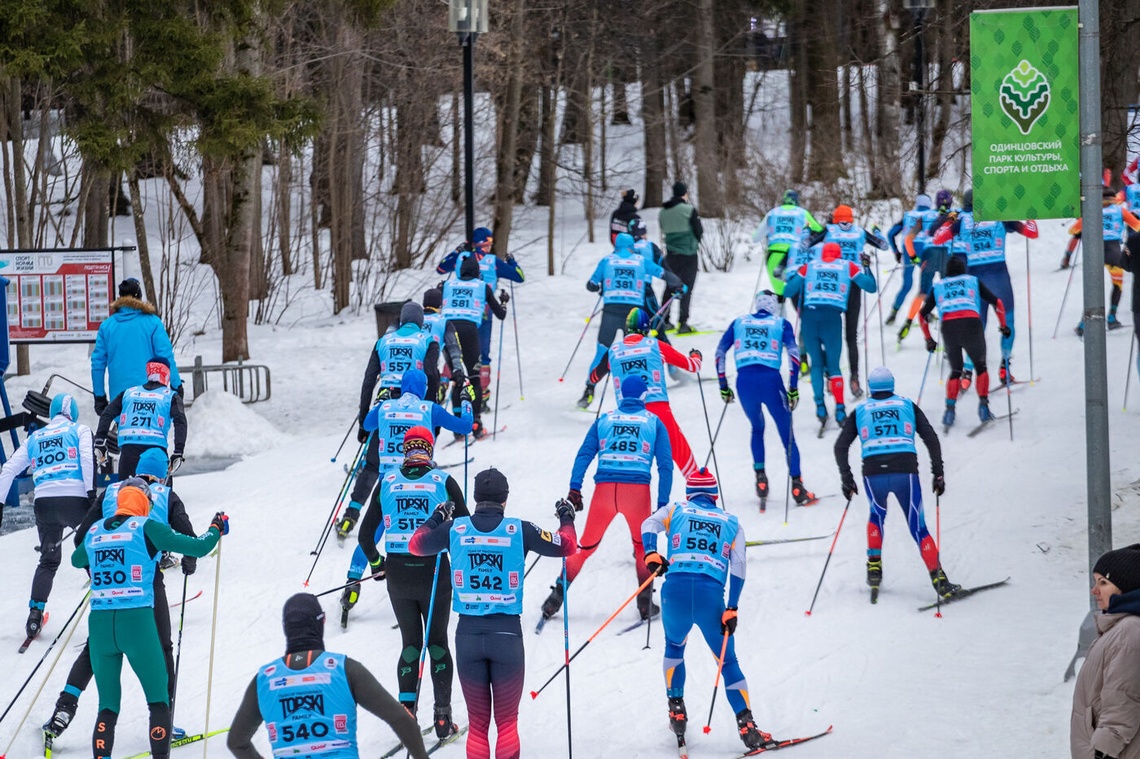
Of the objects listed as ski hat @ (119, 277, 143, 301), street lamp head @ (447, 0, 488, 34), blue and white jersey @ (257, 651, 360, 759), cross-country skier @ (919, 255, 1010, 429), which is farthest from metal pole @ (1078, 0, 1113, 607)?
street lamp head @ (447, 0, 488, 34)

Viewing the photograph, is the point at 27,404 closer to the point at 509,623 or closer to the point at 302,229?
the point at 509,623

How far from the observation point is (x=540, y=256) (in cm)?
2809

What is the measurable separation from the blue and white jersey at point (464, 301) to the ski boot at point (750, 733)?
7298 mm

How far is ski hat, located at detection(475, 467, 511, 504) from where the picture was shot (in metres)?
7.53

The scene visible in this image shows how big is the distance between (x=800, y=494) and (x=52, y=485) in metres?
6.36

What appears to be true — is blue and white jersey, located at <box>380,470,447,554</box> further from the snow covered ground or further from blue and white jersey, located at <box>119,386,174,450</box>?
blue and white jersey, located at <box>119,386,174,450</box>

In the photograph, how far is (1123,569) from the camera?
5.41 m

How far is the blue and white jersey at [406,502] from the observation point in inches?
333

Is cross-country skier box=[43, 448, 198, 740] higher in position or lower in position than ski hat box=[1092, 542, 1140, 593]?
lower

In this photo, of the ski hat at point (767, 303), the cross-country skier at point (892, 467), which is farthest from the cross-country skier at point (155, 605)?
the ski hat at point (767, 303)

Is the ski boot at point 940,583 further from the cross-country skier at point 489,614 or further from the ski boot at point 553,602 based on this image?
the cross-country skier at point 489,614

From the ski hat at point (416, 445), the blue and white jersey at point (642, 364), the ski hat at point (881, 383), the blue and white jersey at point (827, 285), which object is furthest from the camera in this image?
the blue and white jersey at point (827, 285)

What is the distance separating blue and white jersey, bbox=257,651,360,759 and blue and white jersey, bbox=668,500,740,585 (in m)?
2.90

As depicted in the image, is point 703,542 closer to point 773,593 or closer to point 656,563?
point 656,563
